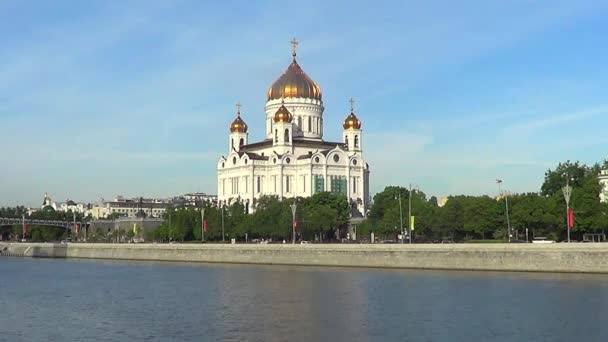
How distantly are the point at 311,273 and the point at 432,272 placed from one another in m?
8.35

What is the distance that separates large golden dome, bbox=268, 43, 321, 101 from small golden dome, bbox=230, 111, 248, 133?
669 cm

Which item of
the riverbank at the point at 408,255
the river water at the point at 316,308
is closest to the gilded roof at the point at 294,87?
the riverbank at the point at 408,255

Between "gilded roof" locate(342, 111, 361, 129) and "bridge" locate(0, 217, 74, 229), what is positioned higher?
"gilded roof" locate(342, 111, 361, 129)

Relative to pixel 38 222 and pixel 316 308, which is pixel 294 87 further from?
pixel 316 308

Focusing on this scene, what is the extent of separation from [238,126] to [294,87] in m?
10.8

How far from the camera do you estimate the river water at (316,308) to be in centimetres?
3488

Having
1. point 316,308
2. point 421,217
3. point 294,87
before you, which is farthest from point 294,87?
point 316,308

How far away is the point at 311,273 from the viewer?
64.1 meters

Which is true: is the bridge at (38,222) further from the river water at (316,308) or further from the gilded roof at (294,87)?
the river water at (316,308)

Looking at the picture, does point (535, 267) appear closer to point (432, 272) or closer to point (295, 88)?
point (432, 272)

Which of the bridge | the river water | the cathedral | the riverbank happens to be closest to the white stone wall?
the cathedral

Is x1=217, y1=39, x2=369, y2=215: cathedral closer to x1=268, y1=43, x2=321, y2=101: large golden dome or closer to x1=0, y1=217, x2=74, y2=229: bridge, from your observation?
x1=268, y1=43, x2=321, y2=101: large golden dome

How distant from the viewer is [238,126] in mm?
127688

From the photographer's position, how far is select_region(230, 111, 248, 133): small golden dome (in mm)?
127750
